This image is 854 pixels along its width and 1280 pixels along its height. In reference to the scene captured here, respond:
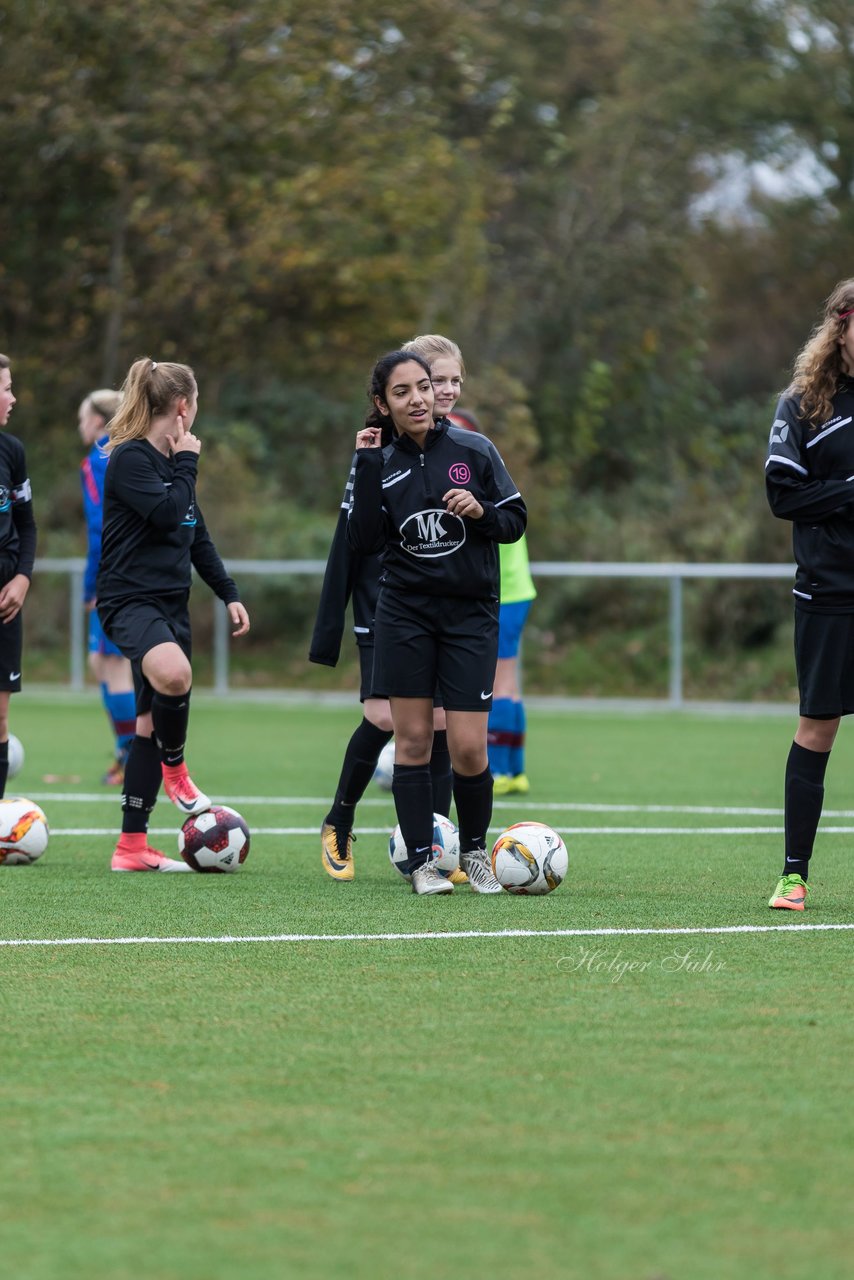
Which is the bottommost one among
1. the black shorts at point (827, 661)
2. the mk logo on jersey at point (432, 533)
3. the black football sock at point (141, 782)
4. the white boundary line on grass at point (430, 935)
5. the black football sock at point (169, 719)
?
the white boundary line on grass at point (430, 935)

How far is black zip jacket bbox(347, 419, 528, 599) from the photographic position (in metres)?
6.85

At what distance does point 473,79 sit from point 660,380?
250 inches

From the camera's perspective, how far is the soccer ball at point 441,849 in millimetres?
7285

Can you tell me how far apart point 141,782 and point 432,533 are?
1782mm

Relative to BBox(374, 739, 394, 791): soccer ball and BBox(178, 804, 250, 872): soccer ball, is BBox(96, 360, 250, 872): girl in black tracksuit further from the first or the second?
BBox(374, 739, 394, 791): soccer ball

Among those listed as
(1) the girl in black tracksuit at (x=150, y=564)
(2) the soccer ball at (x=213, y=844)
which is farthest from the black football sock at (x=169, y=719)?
(2) the soccer ball at (x=213, y=844)

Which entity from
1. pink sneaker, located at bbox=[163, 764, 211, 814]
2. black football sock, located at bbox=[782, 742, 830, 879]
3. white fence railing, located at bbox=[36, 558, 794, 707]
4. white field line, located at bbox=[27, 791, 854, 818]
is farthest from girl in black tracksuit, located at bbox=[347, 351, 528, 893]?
white fence railing, located at bbox=[36, 558, 794, 707]

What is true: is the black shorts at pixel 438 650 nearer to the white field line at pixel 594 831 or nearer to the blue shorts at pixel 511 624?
the white field line at pixel 594 831

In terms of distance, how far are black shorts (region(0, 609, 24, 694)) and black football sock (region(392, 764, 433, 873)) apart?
6.53 ft

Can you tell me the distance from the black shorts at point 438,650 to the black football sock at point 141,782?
1285 millimetres

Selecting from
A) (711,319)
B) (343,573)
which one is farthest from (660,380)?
(343,573)

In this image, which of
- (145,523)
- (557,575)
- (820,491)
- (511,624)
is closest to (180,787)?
(145,523)

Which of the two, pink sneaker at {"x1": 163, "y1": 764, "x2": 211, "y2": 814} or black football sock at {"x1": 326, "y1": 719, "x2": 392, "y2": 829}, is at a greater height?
black football sock at {"x1": 326, "y1": 719, "x2": 392, "y2": 829}

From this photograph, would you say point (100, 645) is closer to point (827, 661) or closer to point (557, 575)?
point (827, 661)
